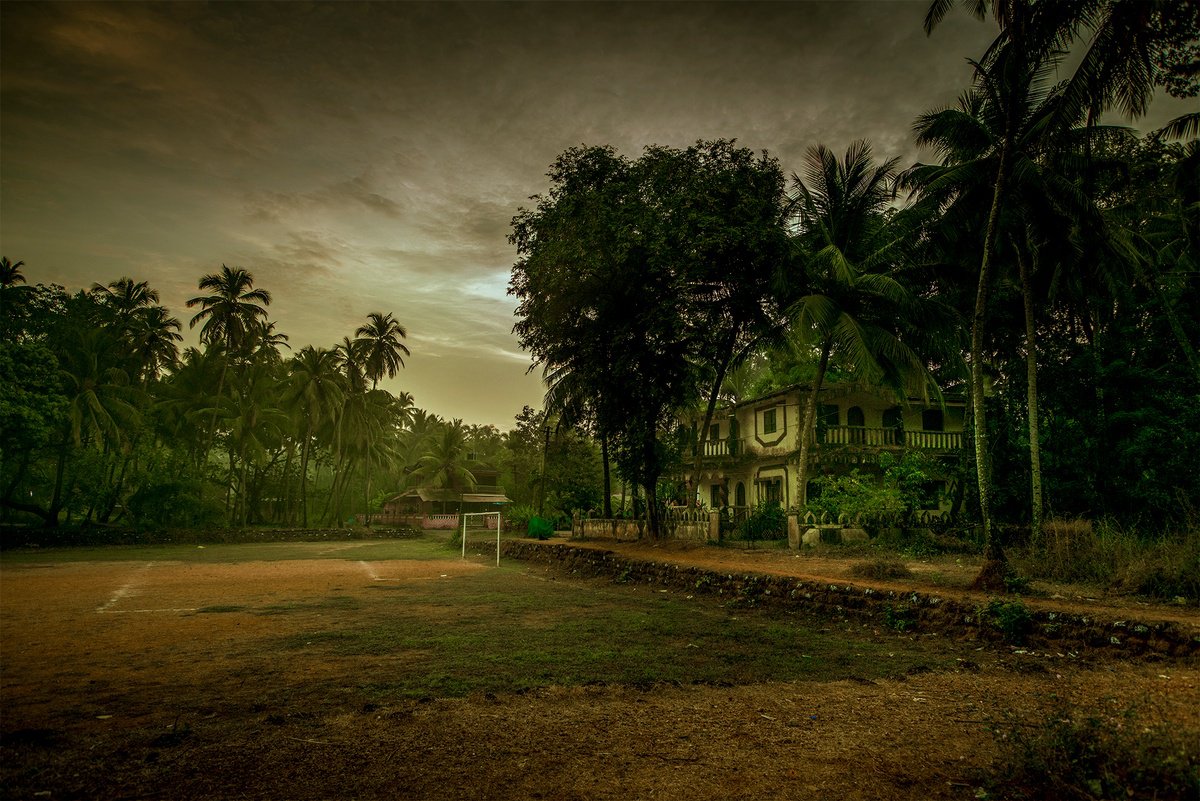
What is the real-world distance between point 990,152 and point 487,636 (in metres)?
15.7

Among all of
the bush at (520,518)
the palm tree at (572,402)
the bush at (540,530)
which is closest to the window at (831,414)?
the palm tree at (572,402)

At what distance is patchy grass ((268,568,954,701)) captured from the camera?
19.8ft

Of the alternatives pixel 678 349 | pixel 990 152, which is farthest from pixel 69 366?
pixel 990 152

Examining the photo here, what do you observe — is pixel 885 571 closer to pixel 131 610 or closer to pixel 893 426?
pixel 131 610

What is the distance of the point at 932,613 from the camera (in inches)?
333

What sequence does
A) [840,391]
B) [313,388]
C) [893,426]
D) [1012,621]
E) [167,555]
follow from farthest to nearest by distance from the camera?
1. [313,388]
2. [893,426]
3. [840,391]
4. [167,555]
5. [1012,621]

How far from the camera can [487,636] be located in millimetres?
8133

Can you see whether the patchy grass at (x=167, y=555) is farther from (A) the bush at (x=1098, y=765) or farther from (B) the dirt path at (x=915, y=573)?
(A) the bush at (x=1098, y=765)

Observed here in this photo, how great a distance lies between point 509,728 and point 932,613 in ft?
20.8

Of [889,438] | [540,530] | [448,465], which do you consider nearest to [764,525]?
[889,438]

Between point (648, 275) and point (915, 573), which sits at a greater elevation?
point (648, 275)

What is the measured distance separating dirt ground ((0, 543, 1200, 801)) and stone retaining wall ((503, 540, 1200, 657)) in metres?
0.34

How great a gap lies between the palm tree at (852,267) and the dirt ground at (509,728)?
37.8 feet

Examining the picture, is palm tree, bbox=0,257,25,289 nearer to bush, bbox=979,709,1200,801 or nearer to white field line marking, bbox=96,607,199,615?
white field line marking, bbox=96,607,199,615
